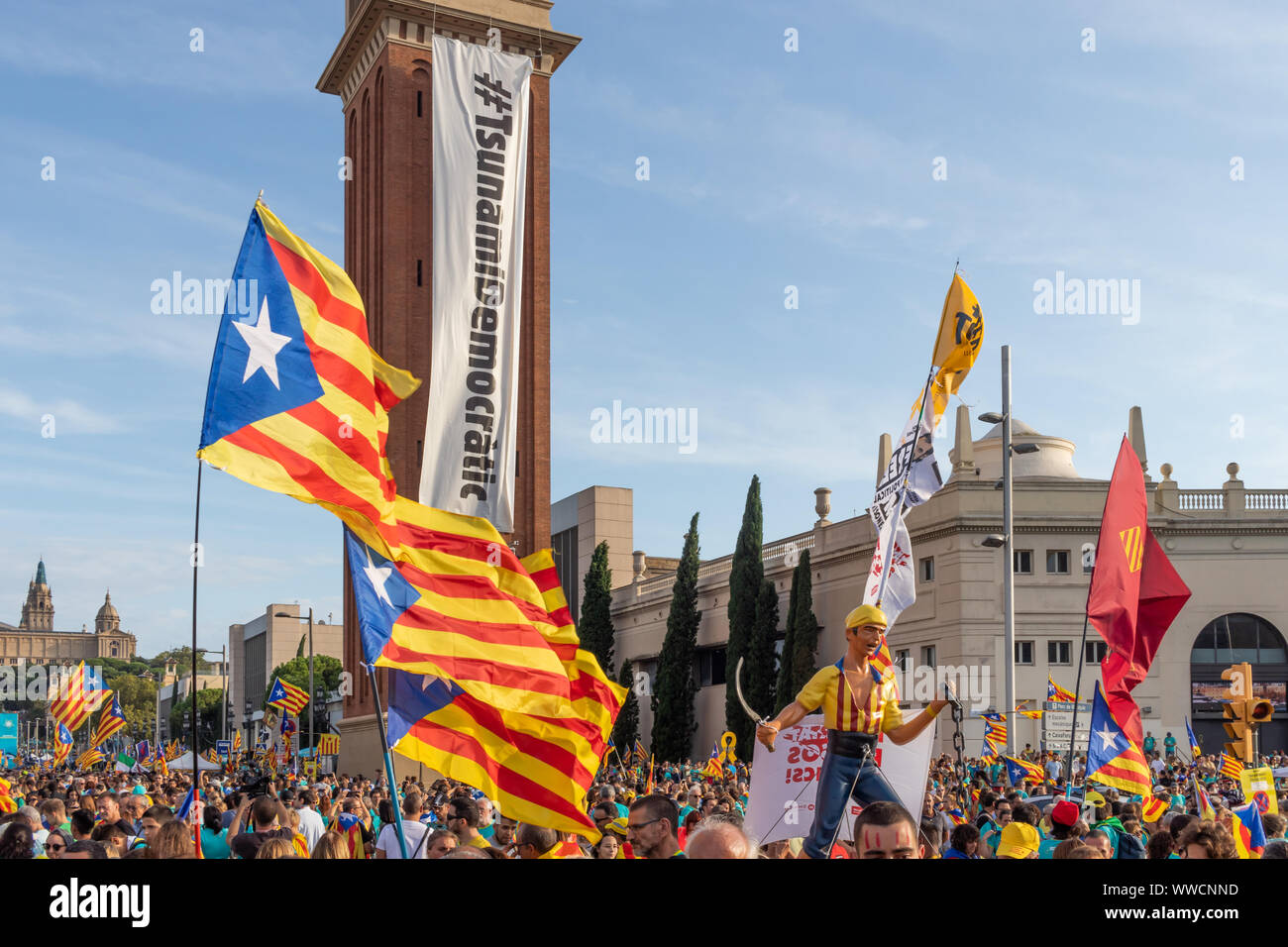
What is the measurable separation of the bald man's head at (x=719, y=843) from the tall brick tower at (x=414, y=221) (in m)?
42.4

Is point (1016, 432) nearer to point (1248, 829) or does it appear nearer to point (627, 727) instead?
point (627, 727)

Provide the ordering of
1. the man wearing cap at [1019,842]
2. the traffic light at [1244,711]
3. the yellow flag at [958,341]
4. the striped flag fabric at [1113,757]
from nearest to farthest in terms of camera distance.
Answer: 1. the man wearing cap at [1019,842]
2. the striped flag fabric at [1113,757]
3. the yellow flag at [958,341]
4. the traffic light at [1244,711]

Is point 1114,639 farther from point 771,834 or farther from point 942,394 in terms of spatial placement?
point 771,834

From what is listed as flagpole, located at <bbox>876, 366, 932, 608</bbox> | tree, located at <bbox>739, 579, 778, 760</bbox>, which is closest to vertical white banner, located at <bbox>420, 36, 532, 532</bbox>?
tree, located at <bbox>739, 579, 778, 760</bbox>

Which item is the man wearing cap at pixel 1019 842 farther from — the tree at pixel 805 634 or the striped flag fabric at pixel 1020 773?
the tree at pixel 805 634

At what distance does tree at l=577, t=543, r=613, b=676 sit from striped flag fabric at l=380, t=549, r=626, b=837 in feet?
171

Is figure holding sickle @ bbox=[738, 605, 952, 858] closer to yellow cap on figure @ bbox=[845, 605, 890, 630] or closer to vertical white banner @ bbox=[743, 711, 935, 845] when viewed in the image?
yellow cap on figure @ bbox=[845, 605, 890, 630]

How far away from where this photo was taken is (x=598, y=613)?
6031cm

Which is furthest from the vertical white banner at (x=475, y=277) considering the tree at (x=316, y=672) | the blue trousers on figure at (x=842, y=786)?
the tree at (x=316, y=672)

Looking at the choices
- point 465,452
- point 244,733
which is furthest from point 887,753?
point 244,733

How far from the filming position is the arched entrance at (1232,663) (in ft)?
141

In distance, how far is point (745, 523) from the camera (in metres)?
50.5

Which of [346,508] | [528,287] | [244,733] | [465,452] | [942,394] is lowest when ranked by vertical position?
→ [244,733]
